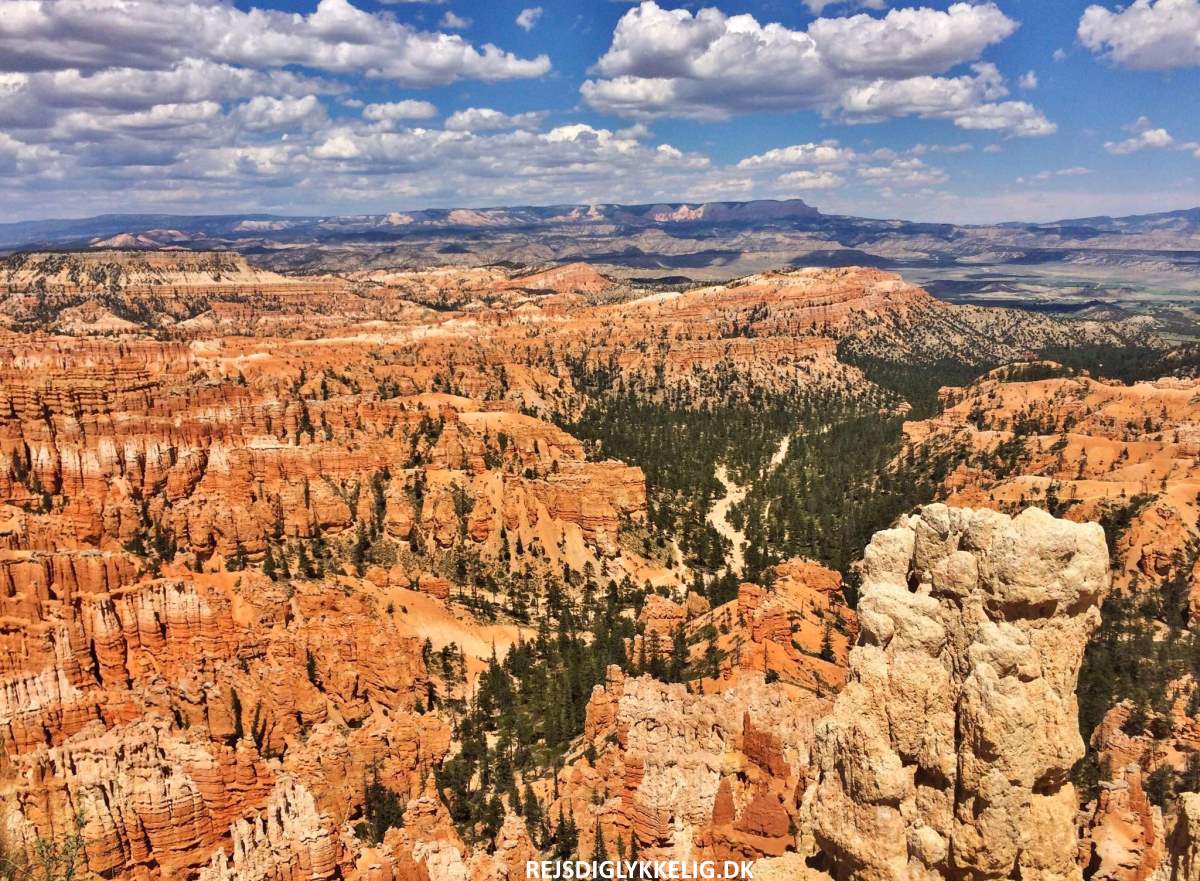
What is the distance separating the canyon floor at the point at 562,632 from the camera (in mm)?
11609

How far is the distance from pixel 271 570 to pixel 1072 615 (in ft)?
175

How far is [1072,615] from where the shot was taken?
11289 millimetres

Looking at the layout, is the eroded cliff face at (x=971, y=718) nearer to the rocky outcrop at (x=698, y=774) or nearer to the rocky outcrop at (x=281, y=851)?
the rocky outcrop at (x=698, y=774)

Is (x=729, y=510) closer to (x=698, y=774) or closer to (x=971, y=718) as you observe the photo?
(x=698, y=774)

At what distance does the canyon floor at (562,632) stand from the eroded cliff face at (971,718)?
0.05 metres

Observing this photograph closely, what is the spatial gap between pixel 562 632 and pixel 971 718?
48.6 m

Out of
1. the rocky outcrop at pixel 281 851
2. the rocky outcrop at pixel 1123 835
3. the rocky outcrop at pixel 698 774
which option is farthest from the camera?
the rocky outcrop at pixel 281 851

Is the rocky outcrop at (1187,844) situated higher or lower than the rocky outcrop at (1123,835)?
higher

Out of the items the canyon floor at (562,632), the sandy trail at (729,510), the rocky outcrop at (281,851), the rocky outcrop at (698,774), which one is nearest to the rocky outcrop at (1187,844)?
the canyon floor at (562,632)

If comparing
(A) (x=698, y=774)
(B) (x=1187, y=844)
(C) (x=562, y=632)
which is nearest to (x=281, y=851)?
(A) (x=698, y=774)

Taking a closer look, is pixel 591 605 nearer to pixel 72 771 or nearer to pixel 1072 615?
pixel 72 771

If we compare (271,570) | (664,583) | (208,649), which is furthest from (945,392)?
(208,649)

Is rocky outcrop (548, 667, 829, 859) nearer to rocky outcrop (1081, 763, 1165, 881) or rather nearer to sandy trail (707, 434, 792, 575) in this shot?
rocky outcrop (1081, 763, 1165, 881)

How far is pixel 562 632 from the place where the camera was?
58094 mm
